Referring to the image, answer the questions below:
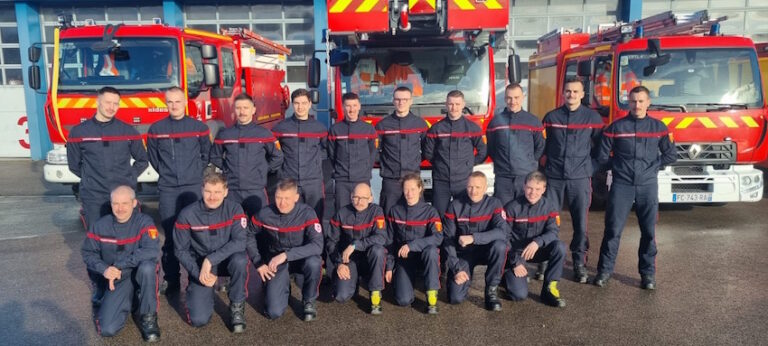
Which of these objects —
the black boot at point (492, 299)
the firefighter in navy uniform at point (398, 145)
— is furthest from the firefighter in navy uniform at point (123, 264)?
the black boot at point (492, 299)

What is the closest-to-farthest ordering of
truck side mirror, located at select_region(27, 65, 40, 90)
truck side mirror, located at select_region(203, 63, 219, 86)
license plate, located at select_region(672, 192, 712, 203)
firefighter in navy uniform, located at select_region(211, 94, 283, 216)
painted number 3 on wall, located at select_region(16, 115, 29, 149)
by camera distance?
firefighter in navy uniform, located at select_region(211, 94, 283, 216) → license plate, located at select_region(672, 192, 712, 203) → truck side mirror, located at select_region(203, 63, 219, 86) → truck side mirror, located at select_region(27, 65, 40, 90) → painted number 3 on wall, located at select_region(16, 115, 29, 149)

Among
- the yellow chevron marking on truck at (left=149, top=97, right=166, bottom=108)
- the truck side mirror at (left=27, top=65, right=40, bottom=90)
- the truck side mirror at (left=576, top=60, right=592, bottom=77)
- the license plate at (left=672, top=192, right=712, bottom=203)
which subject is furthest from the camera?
the truck side mirror at (left=27, top=65, right=40, bottom=90)

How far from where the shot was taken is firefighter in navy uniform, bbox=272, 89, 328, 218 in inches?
217

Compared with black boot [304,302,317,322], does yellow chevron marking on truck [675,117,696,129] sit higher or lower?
higher

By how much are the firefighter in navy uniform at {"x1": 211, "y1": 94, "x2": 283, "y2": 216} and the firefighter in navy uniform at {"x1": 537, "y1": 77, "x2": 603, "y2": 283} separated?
256 cm

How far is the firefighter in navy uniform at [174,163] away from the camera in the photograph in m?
5.12

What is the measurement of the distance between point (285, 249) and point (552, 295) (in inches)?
84.5

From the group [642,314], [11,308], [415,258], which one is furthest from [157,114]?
[642,314]

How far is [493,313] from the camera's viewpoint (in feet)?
15.3

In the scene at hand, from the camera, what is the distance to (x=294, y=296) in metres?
5.12

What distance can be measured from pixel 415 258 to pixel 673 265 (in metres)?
2.70

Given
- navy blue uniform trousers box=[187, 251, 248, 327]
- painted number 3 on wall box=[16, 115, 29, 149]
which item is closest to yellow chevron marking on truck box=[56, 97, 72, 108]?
navy blue uniform trousers box=[187, 251, 248, 327]

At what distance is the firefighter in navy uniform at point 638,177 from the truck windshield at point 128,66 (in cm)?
519

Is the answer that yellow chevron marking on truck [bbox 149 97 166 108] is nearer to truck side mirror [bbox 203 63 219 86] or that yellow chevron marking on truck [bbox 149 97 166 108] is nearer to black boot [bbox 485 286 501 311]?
truck side mirror [bbox 203 63 219 86]
